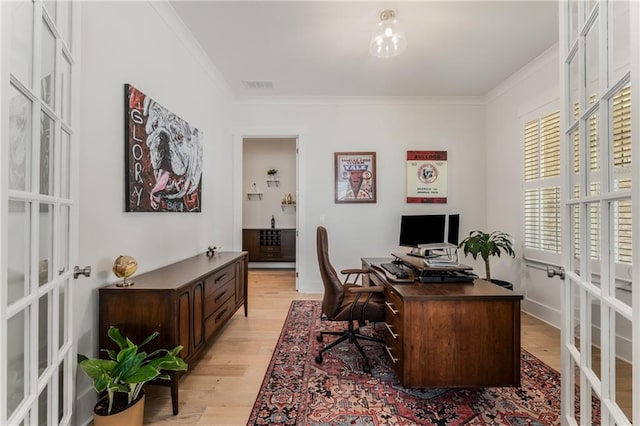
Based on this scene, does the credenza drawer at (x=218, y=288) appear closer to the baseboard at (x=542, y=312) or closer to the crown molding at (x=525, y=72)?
the baseboard at (x=542, y=312)

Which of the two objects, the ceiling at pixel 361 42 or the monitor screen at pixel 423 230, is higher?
the ceiling at pixel 361 42

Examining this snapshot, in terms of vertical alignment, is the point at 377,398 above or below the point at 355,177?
below

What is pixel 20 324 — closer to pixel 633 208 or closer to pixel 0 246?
pixel 0 246

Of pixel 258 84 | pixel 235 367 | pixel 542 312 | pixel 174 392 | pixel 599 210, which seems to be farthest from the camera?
pixel 258 84

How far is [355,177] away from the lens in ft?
13.9

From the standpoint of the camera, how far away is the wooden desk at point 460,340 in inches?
67.5

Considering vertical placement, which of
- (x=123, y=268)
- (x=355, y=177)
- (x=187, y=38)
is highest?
(x=187, y=38)

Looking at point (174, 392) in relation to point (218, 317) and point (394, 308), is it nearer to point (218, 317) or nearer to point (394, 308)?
point (218, 317)

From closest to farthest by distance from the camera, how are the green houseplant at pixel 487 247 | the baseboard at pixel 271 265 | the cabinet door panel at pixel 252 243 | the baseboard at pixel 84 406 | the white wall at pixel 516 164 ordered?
the baseboard at pixel 84 406, the white wall at pixel 516 164, the green houseplant at pixel 487 247, the cabinet door panel at pixel 252 243, the baseboard at pixel 271 265

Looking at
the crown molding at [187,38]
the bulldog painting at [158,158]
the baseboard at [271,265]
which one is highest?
the crown molding at [187,38]

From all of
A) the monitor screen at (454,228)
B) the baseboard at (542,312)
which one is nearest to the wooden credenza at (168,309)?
the monitor screen at (454,228)

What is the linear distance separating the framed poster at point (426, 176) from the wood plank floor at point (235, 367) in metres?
1.89

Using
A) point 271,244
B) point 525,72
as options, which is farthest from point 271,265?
point 525,72

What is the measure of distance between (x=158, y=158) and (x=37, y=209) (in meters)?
1.35
